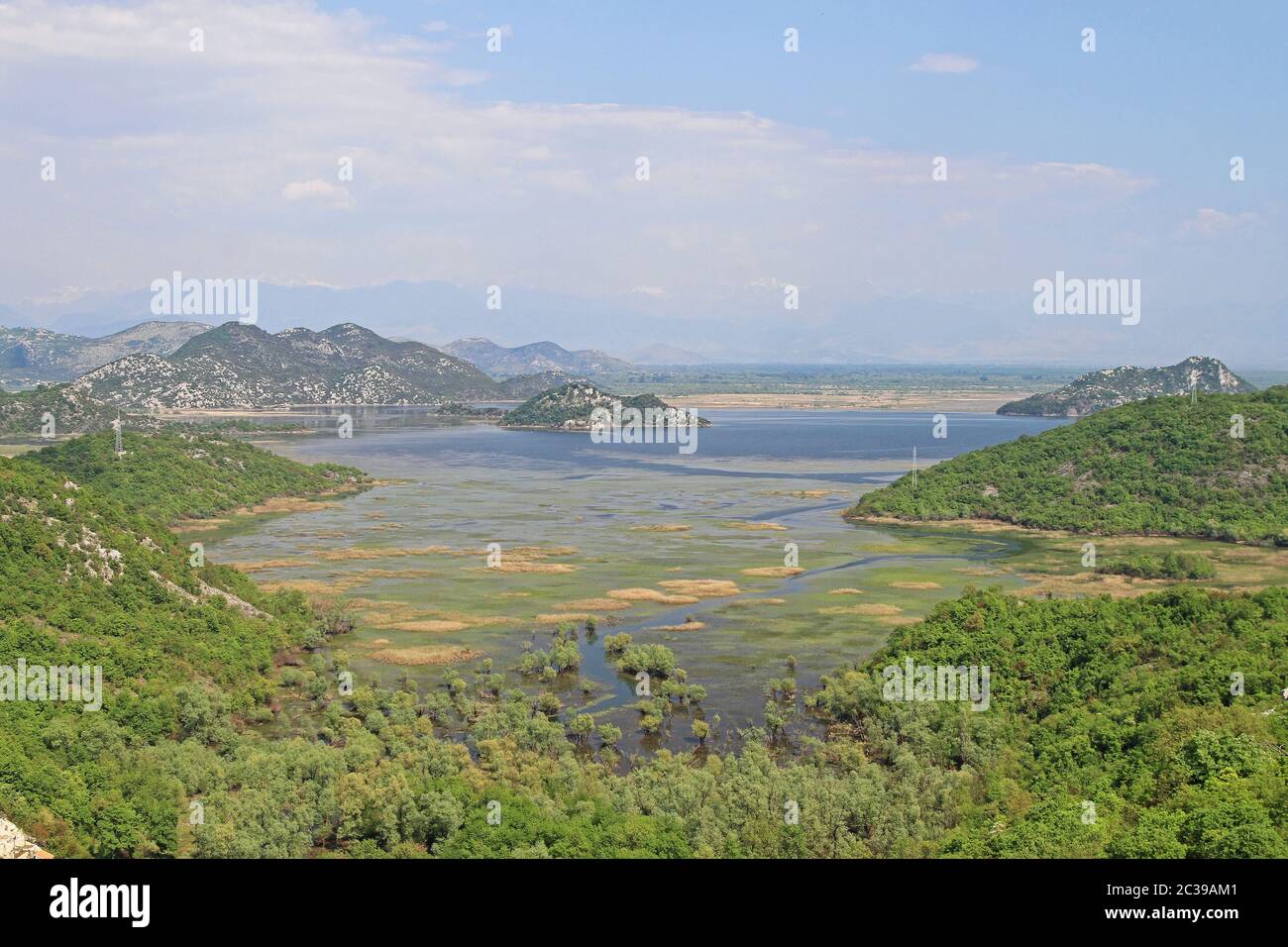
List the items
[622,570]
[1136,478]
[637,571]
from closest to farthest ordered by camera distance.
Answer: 1. [637,571]
2. [622,570]
3. [1136,478]

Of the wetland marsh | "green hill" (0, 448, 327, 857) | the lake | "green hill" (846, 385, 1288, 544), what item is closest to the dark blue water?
the lake

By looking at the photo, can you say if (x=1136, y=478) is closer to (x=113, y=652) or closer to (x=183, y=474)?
(x=113, y=652)

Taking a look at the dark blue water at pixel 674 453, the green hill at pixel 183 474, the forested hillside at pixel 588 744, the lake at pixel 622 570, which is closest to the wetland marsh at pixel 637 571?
the lake at pixel 622 570

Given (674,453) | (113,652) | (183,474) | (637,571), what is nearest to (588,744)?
(113,652)

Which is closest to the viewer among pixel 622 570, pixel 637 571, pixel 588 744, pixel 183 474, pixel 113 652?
pixel 588 744

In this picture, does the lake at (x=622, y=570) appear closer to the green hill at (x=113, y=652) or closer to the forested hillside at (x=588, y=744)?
the forested hillside at (x=588, y=744)

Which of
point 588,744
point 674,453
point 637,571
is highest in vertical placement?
point 674,453

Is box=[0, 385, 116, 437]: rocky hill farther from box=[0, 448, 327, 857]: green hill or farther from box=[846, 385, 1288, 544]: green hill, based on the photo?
box=[0, 448, 327, 857]: green hill
